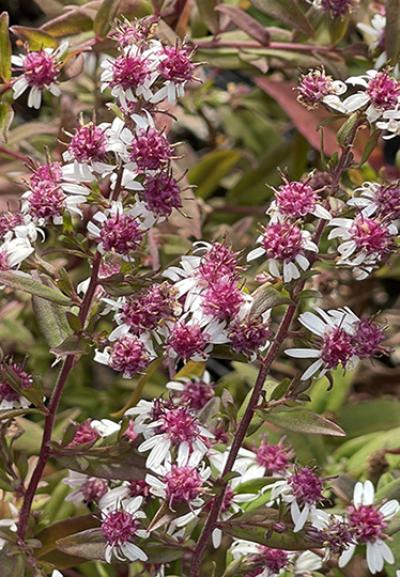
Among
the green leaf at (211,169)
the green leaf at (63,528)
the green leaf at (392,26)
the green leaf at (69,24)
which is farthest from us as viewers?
the green leaf at (211,169)

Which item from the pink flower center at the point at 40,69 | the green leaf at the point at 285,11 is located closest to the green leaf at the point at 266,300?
the pink flower center at the point at 40,69

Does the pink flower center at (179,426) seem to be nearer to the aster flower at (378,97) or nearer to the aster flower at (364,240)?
the aster flower at (364,240)

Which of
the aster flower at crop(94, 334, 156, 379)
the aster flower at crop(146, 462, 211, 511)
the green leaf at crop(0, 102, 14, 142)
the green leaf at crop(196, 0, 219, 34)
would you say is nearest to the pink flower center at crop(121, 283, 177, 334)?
the aster flower at crop(94, 334, 156, 379)

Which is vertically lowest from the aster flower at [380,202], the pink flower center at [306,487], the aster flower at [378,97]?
the pink flower center at [306,487]

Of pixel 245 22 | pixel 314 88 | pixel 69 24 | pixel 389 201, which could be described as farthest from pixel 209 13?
pixel 389 201

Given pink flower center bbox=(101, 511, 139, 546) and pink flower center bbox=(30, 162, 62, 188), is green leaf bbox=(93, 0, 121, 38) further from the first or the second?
pink flower center bbox=(101, 511, 139, 546)
